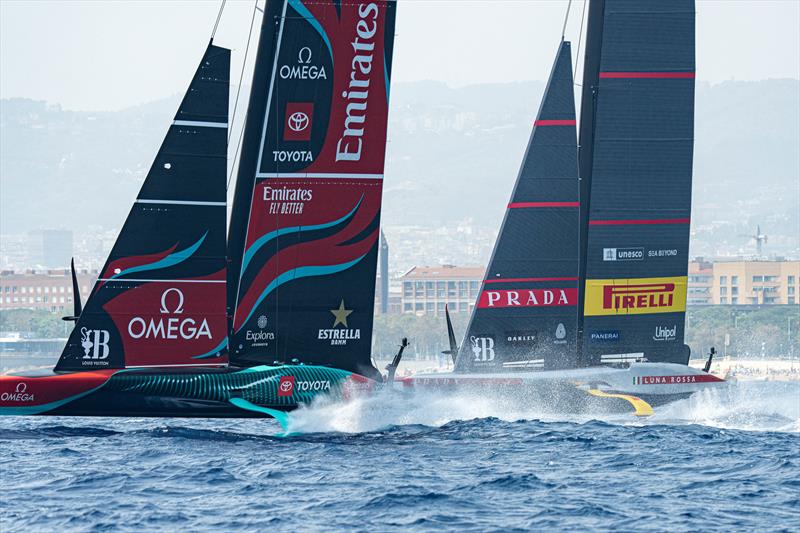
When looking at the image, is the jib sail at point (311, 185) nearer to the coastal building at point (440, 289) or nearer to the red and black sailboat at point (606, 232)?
the red and black sailboat at point (606, 232)

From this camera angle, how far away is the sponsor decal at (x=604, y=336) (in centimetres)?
2366

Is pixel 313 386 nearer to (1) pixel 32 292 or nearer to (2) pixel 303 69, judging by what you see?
Result: (2) pixel 303 69

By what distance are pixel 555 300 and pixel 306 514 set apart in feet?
36.6

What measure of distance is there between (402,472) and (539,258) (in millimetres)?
8593

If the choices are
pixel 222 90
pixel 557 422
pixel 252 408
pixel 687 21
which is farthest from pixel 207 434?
pixel 687 21

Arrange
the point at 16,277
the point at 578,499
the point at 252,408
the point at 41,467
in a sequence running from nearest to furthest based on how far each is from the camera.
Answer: the point at 578,499 < the point at 41,467 < the point at 252,408 < the point at 16,277

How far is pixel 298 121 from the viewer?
61.2 feet

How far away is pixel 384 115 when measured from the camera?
19.1 meters

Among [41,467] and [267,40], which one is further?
[267,40]

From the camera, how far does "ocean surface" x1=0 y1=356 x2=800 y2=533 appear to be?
12.4 m

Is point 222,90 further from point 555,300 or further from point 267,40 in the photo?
point 555,300

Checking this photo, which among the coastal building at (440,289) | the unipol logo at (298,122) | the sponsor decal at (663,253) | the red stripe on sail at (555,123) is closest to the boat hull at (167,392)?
the unipol logo at (298,122)

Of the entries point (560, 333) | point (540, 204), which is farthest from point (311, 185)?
point (560, 333)

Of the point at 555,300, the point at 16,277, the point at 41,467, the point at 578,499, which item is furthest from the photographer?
the point at 16,277
